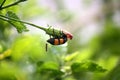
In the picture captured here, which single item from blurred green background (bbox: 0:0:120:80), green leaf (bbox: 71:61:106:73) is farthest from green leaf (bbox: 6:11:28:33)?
green leaf (bbox: 71:61:106:73)

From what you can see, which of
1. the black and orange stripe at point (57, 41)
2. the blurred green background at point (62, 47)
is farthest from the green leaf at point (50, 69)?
the black and orange stripe at point (57, 41)

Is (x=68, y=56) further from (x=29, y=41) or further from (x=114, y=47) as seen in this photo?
(x=114, y=47)

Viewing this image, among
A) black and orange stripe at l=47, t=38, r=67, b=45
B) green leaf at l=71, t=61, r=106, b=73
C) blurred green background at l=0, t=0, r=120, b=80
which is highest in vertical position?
blurred green background at l=0, t=0, r=120, b=80

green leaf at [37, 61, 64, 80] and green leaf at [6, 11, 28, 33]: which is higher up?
green leaf at [37, 61, 64, 80]

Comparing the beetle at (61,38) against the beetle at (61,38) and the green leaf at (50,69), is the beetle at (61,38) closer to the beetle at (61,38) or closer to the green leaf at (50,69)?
the beetle at (61,38)

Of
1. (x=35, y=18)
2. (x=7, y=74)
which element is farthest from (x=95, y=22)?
(x=7, y=74)

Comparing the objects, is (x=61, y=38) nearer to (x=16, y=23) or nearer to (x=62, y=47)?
(x=16, y=23)

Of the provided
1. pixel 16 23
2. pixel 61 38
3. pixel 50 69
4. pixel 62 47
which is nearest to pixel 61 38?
pixel 61 38

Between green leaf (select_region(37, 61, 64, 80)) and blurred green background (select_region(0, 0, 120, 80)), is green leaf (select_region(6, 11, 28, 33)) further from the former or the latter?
green leaf (select_region(37, 61, 64, 80))
